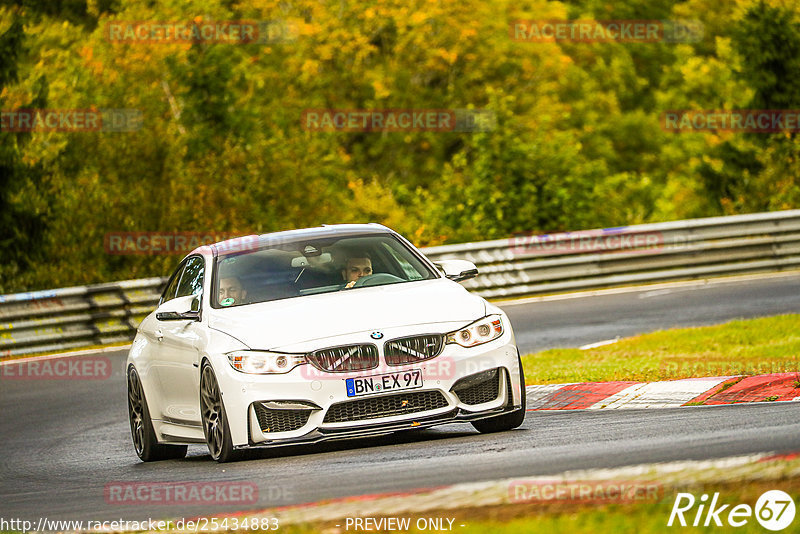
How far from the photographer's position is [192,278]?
11.6 m

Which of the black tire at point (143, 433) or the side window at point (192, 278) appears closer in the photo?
the side window at point (192, 278)

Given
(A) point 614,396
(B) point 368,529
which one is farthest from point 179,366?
(B) point 368,529

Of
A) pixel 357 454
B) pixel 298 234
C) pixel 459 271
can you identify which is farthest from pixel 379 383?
pixel 298 234

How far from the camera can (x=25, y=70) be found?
30.5 m

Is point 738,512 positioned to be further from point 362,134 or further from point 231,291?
point 362,134

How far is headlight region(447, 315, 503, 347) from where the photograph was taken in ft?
31.6

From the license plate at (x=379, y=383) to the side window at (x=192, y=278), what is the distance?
2.04 metres

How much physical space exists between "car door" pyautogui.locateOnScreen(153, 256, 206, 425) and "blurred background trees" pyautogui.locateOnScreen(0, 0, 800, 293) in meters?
15.9

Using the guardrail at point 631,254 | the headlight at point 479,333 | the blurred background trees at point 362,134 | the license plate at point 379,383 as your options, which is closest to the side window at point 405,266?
the headlight at point 479,333

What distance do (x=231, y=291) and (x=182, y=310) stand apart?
381 mm

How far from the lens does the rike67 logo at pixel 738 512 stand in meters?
5.54

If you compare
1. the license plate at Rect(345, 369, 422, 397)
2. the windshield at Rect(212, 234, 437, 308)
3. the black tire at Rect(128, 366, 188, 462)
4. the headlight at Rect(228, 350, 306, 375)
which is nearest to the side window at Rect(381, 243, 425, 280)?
the windshield at Rect(212, 234, 437, 308)

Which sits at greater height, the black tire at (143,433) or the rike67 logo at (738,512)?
the rike67 logo at (738,512)

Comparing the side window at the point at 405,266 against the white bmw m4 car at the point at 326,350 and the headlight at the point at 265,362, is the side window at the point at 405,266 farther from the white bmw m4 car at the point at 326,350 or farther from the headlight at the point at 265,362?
the headlight at the point at 265,362
